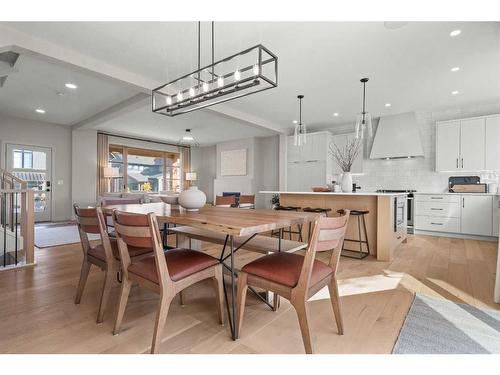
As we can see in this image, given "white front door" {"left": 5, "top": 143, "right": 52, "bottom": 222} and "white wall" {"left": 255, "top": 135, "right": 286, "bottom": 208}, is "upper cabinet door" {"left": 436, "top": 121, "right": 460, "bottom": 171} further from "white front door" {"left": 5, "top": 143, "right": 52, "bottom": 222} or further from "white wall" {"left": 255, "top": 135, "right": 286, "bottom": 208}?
"white front door" {"left": 5, "top": 143, "right": 52, "bottom": 222}

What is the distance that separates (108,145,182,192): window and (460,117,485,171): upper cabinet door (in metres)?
8.55

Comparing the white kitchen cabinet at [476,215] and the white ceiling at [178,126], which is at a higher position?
the white ceiling at [178,126]

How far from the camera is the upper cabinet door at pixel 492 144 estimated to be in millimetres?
4566

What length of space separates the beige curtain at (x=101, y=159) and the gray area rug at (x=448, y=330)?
8.06 m

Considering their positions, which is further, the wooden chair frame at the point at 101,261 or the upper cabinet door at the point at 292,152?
the upper cabinet door at the point at 292,152

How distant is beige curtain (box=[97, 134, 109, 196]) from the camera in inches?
296

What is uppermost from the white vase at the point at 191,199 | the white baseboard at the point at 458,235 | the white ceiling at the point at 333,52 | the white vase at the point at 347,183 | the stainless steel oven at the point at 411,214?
the white ceiling at the point at 333,52

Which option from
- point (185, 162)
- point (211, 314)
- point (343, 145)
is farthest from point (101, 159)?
point (211, 314)

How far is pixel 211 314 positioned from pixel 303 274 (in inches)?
36.0

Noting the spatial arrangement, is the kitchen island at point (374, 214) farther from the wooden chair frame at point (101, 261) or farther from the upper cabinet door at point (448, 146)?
the wooden chair frame at point (101, 261)

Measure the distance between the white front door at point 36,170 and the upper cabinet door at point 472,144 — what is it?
9.67 m

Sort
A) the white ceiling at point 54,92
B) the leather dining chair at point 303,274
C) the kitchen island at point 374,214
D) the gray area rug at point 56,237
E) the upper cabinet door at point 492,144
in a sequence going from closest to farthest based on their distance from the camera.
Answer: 1. the leather dining chair at point 303,274
2. the kitchen island at point 374,214
3. the white ceiling at point 54,92
4. the gray area rug at point 56,237
5. the upper cabinet door at point 492,144

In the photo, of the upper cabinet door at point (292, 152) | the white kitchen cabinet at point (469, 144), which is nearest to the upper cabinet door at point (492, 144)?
the white kitchen cabinet at point (469, 144)

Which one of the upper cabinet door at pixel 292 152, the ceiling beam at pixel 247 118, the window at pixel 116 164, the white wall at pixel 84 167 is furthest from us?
the window at pixel 116 164
